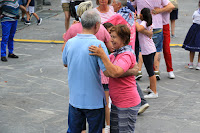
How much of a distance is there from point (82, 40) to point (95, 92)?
56cm

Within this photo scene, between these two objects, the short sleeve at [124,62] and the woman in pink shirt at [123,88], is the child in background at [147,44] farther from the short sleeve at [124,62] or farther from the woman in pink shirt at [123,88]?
the short sleeve at [124,62]

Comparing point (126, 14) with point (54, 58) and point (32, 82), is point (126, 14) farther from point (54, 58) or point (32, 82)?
point (54, 58)

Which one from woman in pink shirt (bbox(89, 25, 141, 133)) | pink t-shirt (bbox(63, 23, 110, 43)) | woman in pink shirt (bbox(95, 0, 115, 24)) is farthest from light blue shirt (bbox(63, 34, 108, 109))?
woman in pink shirt (bbox(95, 0, 115, 24))

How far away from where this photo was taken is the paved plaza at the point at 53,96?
5.48m

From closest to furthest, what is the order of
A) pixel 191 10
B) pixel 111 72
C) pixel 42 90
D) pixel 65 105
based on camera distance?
1. pixel 111 72
2. pixel 65 105
3. pixel 42 90
4. pixel 191 10

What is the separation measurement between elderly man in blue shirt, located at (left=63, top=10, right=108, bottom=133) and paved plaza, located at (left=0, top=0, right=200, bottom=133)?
1.48 metres

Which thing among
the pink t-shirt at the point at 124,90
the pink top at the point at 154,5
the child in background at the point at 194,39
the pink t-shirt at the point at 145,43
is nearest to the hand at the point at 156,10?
the pink top at the point at 154,5

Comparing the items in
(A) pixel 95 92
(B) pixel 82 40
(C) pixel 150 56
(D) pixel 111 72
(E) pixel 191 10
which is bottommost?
(E) pixel 191 10

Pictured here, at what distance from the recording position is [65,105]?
20.5 ft

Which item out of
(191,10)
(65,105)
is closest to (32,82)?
(65,105)

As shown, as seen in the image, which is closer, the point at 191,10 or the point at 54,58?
the point at 54,58

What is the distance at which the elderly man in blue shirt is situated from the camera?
377cm

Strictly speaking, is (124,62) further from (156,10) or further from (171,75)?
(171,75)

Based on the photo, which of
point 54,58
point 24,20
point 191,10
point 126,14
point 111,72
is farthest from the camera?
point 191,10
